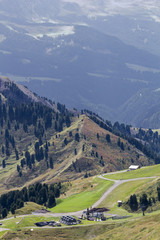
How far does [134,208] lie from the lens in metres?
195

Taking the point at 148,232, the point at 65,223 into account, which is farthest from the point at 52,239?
the point at 148,232

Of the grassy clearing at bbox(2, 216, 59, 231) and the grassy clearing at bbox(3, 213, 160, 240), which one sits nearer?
the grassy clearing at bbox(3, 213, 160, 240)

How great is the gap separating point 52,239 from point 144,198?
45033mm

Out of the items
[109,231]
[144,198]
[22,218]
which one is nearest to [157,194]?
[144,198]

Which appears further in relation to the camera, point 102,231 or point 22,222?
point 22,222

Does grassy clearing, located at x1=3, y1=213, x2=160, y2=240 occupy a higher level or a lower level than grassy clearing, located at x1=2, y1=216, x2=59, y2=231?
lower

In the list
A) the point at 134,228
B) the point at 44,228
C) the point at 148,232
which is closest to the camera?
the point at 148,232

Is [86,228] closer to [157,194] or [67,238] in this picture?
[67,238]

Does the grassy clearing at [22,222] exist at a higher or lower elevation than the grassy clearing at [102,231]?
higher

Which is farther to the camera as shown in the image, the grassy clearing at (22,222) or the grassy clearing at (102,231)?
the grassy clearing at (22,222)

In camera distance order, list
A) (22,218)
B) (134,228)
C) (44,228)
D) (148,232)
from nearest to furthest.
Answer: (148,232) < (134,228) < (44,228) < (22,218)

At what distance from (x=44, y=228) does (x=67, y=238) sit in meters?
10.7

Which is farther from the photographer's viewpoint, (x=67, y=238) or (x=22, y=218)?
(x=22, y=218)

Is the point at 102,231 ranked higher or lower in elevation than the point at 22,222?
lower
